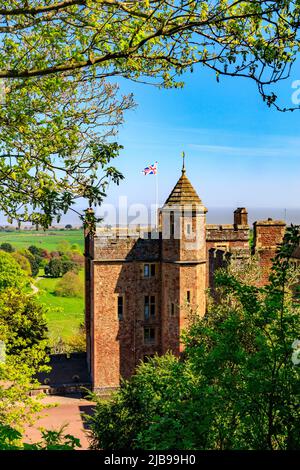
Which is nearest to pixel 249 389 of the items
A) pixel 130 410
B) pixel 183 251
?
pixel 130 410

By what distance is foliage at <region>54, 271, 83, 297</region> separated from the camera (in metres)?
86.2

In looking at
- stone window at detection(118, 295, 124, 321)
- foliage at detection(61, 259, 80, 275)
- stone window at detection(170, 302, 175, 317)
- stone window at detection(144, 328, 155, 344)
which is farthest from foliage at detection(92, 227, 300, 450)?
foliage at detection(61, 259, 80, 275)

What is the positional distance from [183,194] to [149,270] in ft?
17.2

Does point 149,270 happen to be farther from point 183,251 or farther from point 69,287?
point 69,287

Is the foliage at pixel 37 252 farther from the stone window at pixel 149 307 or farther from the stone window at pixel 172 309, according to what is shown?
the stone window at pixel 172 309

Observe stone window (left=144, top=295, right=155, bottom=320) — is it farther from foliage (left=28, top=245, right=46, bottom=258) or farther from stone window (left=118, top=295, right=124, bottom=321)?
foliage (left=28, top=245, right=46, bottom=258)

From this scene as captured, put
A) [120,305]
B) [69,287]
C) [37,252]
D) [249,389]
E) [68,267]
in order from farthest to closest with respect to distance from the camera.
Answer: [37,252] < [68,267] < [69,287] < [120,305] < [249,389]

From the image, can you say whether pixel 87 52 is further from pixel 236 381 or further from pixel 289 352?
pixel 236 381

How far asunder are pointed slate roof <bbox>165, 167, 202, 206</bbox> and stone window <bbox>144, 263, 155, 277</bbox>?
410cm

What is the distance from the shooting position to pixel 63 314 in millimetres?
77500

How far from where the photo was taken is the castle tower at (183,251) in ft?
90.4

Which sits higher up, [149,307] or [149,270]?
[149,270]

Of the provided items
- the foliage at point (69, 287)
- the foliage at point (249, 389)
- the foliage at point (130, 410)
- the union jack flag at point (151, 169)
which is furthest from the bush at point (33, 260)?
the foliage at point (249, 389)

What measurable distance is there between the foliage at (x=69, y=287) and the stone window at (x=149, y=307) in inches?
2301
